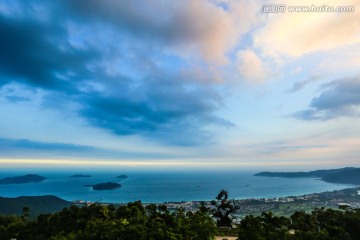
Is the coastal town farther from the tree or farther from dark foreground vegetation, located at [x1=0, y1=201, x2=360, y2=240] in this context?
dark foreground vegetation, located at [x1=0, y1=201, x2=360, y2=240]

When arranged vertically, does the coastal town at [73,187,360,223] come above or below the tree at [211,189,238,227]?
below

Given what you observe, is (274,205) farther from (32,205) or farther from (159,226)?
(32,205)

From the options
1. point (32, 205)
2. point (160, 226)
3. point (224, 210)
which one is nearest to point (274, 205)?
point (224, 210)

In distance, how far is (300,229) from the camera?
901 inches

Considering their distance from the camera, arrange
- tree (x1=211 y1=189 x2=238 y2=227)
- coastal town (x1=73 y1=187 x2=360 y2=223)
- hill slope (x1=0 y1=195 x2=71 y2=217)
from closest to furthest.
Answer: tree (x1=211 y1=189 x2=238 y2=227)
coastal town (x1=73 y1=187 x2=360 y2=223)
hill slope (x1=0 y1=195 x2=71 y2=217)

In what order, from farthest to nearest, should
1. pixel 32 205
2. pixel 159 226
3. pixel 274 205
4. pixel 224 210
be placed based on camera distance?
pixel 32 205 → pixel 274 205 → pixel 224 210 → pixel 159 226

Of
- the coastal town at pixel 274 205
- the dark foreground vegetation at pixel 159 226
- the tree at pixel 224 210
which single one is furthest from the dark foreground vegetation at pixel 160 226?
the coastal town at pixel 274 205

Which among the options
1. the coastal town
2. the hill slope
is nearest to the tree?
the coastal town

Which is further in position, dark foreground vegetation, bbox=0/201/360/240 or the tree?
the tree

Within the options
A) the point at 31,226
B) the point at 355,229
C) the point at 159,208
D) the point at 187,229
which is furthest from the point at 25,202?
the point at 355,229

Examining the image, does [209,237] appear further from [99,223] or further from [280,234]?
[99,223]

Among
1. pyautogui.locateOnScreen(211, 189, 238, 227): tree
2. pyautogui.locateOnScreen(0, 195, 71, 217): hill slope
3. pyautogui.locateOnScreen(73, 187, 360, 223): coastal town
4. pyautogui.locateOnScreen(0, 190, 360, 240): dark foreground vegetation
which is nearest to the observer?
pyautogui.locateOnScreen(0, 190, 360, 240): dark foreground vegetation

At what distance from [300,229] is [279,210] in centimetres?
6250

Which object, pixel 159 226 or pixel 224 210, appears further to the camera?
pixel 224 210
